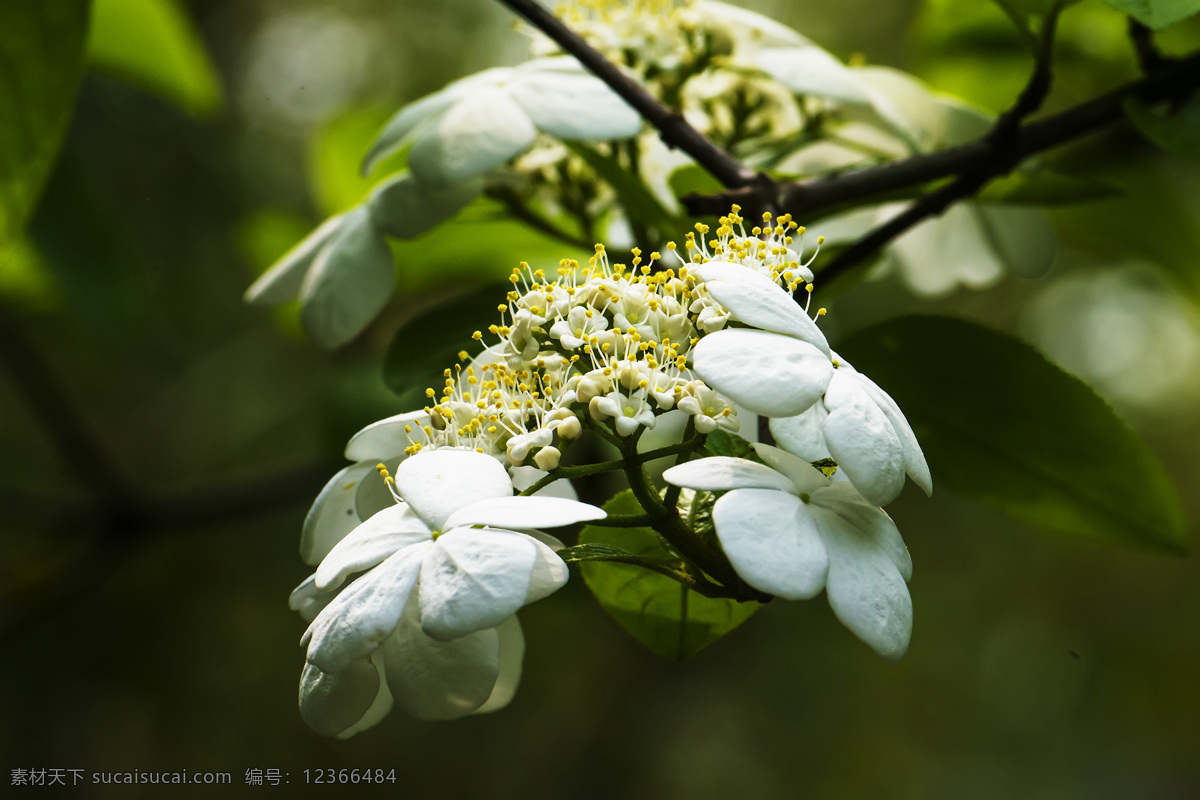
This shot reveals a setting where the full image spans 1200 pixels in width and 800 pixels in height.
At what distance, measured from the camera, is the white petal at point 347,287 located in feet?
1.66

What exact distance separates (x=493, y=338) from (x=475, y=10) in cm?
202

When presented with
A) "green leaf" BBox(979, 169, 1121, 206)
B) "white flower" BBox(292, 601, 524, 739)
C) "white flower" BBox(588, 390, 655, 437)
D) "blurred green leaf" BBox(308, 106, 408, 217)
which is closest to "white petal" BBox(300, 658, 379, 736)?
"white flower" BBox(292, 601, 524, 739)

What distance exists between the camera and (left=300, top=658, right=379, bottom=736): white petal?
0.96 ft

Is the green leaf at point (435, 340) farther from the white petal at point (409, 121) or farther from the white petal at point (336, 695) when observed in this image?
the white petal at point (336, 695)

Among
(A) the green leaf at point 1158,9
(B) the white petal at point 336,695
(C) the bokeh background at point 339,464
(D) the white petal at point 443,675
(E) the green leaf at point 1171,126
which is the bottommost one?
(C) the bokeh background at point 339,464

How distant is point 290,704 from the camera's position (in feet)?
7.88

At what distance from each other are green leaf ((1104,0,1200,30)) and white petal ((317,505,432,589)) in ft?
1.22

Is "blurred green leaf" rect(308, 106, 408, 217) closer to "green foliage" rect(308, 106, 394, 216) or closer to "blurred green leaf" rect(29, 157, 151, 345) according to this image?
"green foliage" rect(308, 106, 394, 216)

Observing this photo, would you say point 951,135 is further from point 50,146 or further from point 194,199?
point 194,199

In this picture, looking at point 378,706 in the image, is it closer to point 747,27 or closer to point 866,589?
point 866,589

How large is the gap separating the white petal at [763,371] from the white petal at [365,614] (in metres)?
0.10

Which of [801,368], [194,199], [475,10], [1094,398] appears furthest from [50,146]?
[475,10]

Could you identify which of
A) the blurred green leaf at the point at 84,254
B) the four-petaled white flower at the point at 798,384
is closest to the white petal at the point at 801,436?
the four-petaled white flower at the point at 798,384

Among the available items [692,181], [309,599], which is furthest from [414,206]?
[309,599]
